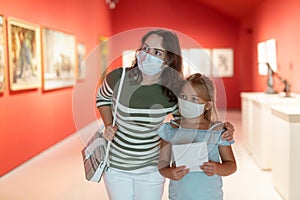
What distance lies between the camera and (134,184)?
1.41 m

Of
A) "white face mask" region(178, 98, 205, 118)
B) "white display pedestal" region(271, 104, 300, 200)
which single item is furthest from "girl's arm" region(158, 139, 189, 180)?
"white display pedestal" region(271, 104, 300, 200)

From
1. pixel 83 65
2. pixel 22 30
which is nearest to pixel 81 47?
pixel 22 30

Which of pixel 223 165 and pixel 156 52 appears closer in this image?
pixel 156 52

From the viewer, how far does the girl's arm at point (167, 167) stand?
1.33m

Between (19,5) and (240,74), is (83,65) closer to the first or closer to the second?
(19,5)

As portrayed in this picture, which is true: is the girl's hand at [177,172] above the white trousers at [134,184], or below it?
above

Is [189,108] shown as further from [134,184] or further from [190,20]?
[190,20]

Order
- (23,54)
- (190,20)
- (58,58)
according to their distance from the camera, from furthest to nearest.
Answer: (190,20)
(58,58)
(23,54)

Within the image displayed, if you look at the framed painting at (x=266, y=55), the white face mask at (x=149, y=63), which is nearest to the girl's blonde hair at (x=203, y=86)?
the white face mask at (x=149, y=63)

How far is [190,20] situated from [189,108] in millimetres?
9291

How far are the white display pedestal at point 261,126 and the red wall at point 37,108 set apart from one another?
2646mm

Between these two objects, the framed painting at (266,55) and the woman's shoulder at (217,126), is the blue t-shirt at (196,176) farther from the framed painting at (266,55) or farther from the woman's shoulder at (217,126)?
the framed painting at (266,55)

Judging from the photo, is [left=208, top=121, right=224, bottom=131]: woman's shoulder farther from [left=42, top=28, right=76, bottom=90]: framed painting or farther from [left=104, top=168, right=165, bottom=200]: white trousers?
[left=42, top=28, right=76, bottom=90]: framed painting

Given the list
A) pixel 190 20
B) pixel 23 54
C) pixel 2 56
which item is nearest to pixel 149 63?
pixel 2 56
